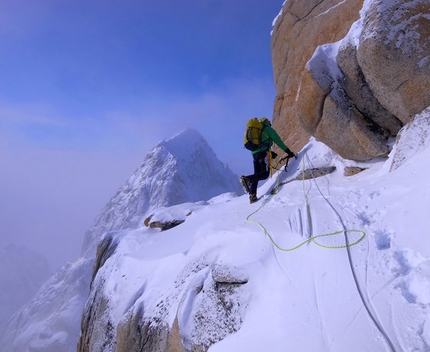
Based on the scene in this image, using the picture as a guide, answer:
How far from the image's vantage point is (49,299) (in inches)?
3196

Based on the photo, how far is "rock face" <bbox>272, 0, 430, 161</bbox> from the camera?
7039 mm

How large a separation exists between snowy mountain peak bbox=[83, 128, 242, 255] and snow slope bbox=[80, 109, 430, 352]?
7329 centimetres

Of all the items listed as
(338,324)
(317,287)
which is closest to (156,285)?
(317,287)

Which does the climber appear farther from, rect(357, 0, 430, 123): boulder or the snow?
rect(357, 0, 430, 123): boulder

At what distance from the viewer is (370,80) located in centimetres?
779

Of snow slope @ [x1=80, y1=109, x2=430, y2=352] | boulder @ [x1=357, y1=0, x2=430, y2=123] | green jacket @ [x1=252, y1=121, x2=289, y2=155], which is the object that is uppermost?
green jacket @ [x1=252, y1=121, x2=289, y2=155]

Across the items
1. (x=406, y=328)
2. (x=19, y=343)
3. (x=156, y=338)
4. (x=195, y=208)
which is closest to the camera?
(x=406, y=328)

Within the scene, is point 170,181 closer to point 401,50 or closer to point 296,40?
point 296,40

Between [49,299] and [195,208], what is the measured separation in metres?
86.8

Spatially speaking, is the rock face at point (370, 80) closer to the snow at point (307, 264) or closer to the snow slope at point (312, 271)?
the snow at point (307, 264)

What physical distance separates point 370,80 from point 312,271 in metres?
5.47

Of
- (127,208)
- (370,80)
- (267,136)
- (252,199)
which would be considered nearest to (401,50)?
(370,80)

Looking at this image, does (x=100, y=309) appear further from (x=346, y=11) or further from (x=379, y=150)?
(x=346, y=11)

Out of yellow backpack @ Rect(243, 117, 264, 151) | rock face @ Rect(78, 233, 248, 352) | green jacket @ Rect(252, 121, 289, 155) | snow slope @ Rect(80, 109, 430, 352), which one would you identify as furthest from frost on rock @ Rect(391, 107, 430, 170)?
rock face @ Rect(78, 233, 248, 352)
